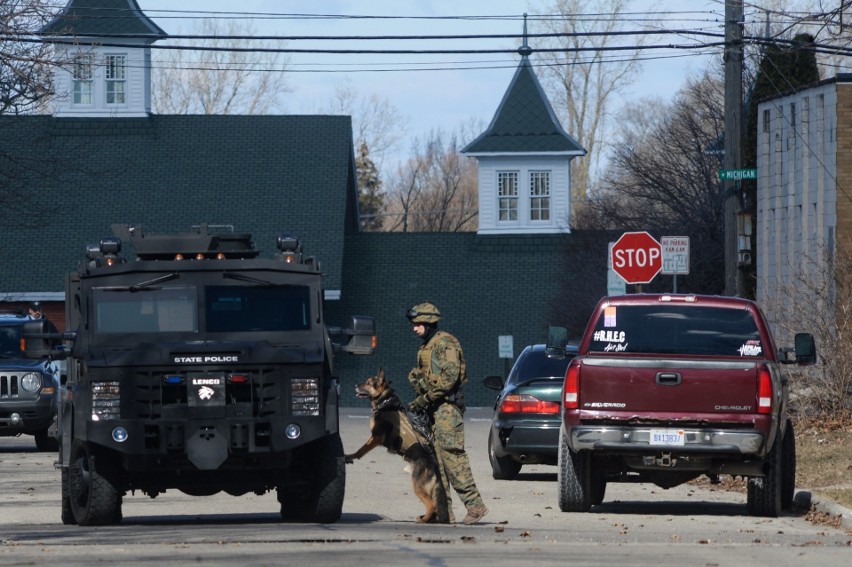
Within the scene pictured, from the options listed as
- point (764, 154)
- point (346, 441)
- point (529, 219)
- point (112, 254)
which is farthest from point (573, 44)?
point (112, 254)

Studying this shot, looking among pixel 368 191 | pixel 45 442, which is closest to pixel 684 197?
pixel 45 442

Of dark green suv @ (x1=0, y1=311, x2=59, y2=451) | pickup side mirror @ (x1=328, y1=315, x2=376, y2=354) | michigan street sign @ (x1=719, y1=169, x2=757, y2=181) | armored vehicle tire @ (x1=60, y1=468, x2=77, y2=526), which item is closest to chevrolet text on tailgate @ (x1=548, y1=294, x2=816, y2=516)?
pickup side mirror @ (x1=328, y1=315, x2=376, y2=354)

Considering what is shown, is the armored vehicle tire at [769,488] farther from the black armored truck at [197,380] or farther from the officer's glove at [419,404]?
the black armored truck at [197,380]

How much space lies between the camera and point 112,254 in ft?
47.7

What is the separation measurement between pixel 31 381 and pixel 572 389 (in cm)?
1280

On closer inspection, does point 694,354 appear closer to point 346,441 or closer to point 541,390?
point 541,390

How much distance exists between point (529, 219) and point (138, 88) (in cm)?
1305

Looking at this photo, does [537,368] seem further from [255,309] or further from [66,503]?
[66,503]

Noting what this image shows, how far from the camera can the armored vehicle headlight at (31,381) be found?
24.8 metres

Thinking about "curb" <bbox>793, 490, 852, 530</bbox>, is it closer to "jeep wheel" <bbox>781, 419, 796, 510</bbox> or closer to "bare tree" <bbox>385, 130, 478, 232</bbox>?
"jeep wheel" <bbox>781, 419, 796, 510</bbox>

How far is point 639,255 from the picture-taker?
23562 mm

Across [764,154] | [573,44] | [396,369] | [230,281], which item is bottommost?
[396,369]

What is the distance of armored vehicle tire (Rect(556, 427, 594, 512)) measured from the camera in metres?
14.9

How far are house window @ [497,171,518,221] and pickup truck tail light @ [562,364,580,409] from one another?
36.3 m
